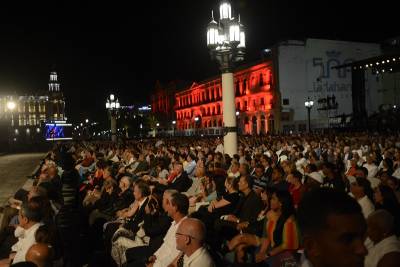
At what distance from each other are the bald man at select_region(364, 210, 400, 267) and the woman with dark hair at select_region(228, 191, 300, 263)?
3.11 ft

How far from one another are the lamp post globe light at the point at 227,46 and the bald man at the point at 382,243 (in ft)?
31.6

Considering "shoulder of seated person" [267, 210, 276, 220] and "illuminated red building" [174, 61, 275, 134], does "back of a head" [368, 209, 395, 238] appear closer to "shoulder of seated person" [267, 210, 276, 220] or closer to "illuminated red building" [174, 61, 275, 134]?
"shoulder of seated person" [267, 210, 276, 220]

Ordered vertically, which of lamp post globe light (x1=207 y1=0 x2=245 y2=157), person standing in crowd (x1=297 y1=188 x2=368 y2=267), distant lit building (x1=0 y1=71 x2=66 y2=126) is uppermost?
distant lit building (x1=0 y1=71 x2=66 y2=126)

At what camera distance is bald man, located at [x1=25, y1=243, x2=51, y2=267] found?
4.19 m

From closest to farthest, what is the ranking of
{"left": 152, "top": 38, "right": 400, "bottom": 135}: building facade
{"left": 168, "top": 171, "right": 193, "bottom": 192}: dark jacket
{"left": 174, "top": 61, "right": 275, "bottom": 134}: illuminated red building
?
{"left": 168, "top": 171, "right": 193, "bottom": 192}: dark jacket
{"left": 152, "top": 38, "right": 400, "bottom": 135}: building facade
{"left": 174, "top": 61, "right": 275, "bottom": 134}: illuminated red building

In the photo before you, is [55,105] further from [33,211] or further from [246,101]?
[33,211]

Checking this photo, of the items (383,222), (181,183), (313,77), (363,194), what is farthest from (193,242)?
(313,77)

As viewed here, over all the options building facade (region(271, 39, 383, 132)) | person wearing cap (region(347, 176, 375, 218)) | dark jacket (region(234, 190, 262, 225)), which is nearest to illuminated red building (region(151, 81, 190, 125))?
building facade (region(271, 39, 383, 132))

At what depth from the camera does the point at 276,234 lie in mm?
5051

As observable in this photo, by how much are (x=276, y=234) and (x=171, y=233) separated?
48.7 inches

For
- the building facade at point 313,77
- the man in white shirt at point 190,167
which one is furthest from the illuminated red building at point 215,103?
the man in white shirt at point 190,167

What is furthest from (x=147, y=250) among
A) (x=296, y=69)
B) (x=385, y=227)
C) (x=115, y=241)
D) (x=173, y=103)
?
(x=173, y=103)

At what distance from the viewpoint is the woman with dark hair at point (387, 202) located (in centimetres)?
561

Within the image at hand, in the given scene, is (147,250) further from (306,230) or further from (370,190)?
(306,230)
